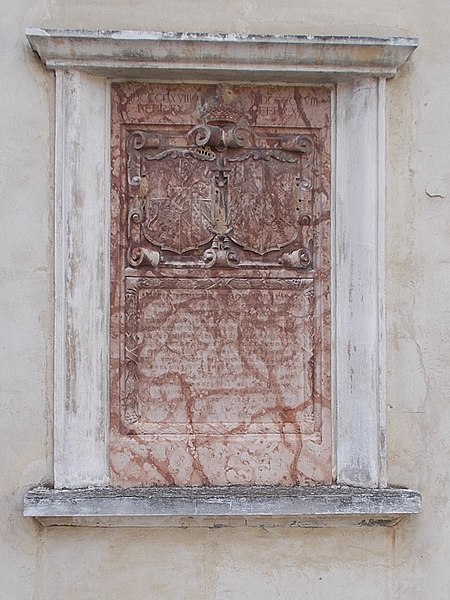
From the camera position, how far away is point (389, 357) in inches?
139

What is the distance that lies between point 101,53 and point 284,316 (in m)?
1.33

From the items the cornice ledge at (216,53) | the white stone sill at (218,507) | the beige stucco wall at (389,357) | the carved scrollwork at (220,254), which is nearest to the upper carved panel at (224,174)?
the carved scrollwork at (220,254)

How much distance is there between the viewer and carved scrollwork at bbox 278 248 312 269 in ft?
11.7

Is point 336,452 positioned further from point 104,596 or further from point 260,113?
point 260,113

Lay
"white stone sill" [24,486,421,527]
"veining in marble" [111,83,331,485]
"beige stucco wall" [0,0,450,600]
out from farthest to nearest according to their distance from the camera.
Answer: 1. "veining in marble" [111,83,331,485]
2. "beige stucco wall" [0,0,450,600]
3. "white stone sill" [24,486,421,527]

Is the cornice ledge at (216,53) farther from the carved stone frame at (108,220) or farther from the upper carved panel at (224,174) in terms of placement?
the upper carved panel at (224,174)

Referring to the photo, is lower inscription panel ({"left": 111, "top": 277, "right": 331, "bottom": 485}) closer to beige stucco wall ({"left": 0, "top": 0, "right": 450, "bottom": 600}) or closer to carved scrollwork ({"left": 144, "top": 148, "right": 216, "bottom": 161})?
beige stucco wall ({"left": 0, "top": 0, "right": 450, "bottom": 600})

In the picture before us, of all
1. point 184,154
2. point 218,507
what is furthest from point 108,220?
point 218,507

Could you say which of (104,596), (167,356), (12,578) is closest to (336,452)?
(167,356)

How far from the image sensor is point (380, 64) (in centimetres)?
346

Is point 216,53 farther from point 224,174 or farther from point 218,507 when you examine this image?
point 218,507

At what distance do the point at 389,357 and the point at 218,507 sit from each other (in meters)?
0.95

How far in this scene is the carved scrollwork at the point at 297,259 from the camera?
141 inches

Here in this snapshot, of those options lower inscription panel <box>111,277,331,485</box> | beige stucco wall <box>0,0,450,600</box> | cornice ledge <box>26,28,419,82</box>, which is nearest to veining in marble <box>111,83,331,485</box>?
lower inscription panel <box>111,277,331,485</box>
